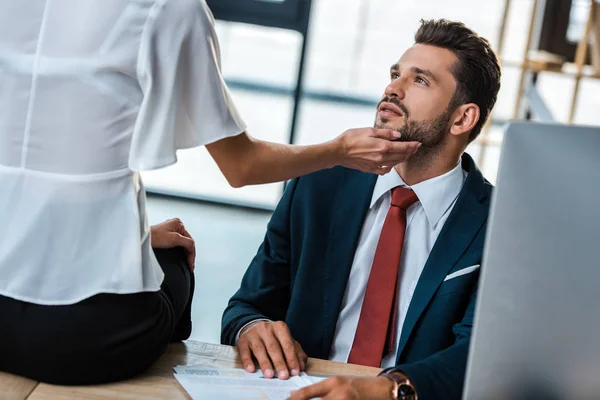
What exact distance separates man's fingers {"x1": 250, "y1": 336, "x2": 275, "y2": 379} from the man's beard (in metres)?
0.76

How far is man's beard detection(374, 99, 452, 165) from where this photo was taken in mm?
2203

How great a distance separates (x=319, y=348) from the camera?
2.01 metres

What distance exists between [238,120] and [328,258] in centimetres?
70

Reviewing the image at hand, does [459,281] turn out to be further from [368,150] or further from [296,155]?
[296,155]

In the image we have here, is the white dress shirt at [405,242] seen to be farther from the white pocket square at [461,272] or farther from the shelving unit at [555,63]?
the shelving unit at [555,63]

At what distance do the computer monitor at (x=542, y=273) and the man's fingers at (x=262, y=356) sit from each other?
24.8 inches

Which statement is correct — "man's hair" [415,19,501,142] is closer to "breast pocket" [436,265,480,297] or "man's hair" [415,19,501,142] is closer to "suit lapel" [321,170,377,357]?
"suit lapel" [321,170,377,357]

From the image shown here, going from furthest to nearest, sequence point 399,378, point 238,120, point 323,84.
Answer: point 323,84
point 399,378
point 238,120

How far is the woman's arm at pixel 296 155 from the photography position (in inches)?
58.0

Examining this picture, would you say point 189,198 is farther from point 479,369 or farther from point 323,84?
point 479,369

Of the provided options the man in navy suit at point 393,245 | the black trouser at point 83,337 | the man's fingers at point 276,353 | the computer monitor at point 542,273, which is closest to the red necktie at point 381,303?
the man in navy suit at point 393,245

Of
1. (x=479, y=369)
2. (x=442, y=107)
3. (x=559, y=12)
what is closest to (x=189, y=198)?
(x=559, y=12)

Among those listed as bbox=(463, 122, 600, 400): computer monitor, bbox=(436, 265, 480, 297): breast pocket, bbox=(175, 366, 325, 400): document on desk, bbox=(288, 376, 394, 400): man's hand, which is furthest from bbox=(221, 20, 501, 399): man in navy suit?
bbox=(463, 122, 600, 400): computer monitor

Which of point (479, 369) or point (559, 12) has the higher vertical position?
point (559, 12)
